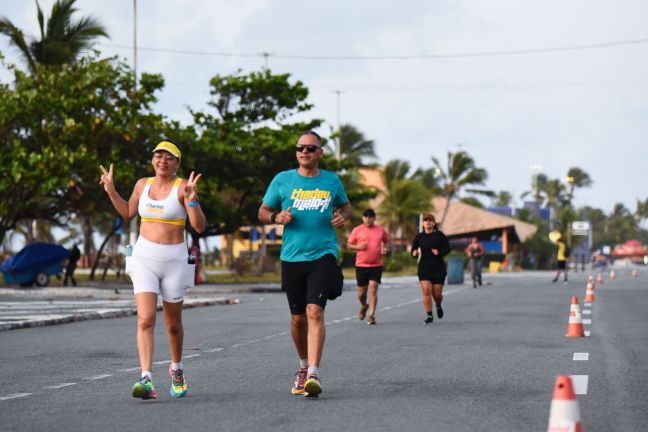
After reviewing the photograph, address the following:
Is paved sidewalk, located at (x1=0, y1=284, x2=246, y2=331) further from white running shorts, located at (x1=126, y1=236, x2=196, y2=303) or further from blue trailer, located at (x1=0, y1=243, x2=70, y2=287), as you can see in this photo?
white running shorts, located at (x1=126, y1=236, x2=196, y2=303)

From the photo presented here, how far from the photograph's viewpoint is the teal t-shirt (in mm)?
8547

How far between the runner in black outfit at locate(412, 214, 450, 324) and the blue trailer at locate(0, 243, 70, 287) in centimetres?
1860

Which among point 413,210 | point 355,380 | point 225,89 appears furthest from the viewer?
point 413,210

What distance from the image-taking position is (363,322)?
17969 millimetres

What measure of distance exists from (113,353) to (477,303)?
13.7 m

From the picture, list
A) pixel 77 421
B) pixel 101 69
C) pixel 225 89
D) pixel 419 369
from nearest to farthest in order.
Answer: pixel 77 421 < pixel 419 369 < pixel 101 69 < pixel 225 89

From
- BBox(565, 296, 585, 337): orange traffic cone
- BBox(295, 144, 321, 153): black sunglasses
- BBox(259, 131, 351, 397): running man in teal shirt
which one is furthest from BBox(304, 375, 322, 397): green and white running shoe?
BBox(565, 296, 585, 337): orange traffic cone

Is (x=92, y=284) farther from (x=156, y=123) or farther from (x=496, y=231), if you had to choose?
(x=496, y=231)

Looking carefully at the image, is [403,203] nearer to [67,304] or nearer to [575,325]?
[67,304]

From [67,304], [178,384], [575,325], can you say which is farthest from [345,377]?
[67,304]

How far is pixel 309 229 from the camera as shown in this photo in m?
8.56

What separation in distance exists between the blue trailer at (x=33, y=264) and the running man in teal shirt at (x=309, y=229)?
25839mm

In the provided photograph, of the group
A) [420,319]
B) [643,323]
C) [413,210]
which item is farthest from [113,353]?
[413,210]

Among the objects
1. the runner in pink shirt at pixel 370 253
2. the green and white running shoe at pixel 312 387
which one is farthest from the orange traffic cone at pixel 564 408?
the runner in pink shirt at pixel 370 253
